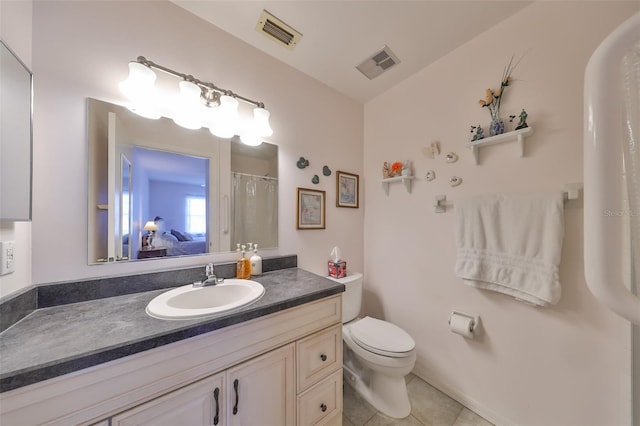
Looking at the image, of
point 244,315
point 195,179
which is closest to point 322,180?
point 195,179

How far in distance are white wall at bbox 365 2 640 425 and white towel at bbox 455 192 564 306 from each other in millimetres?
96

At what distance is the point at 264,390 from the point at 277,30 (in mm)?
1897

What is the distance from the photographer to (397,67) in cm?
161

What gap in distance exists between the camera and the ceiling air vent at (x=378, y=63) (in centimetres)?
149

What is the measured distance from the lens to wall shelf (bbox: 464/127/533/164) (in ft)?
3.70

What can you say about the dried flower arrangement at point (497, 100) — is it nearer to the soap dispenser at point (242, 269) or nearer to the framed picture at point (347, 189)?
the framed picture at point (347, 189)

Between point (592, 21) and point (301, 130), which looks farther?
point (301, 130)

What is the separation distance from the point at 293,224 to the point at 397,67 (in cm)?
141

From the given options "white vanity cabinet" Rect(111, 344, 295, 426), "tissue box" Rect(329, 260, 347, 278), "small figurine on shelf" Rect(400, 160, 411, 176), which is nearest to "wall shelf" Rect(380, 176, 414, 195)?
"small figurine on shelf" Rect(400, 160, 411, 176)

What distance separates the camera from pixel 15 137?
0.75 m

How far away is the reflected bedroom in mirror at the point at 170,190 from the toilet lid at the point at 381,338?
833 mm

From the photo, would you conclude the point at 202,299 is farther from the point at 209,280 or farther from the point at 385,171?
the point at 385,171

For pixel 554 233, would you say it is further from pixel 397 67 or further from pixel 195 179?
pixel 195 179

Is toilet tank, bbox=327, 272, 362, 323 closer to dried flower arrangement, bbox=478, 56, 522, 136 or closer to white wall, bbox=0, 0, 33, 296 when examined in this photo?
dried flower arrangement, bbox=478, 56, 522, 136
